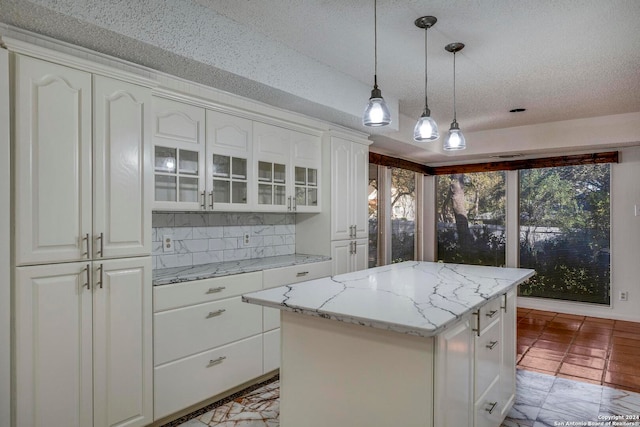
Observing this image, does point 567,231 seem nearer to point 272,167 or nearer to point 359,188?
point 359,188

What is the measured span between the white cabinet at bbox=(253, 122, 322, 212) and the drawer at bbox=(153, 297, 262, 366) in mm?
821

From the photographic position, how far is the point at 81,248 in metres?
2.03

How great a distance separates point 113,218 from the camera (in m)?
2.15

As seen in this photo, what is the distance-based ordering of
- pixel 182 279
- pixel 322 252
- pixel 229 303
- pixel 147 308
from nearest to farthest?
pixel 147 308
pixel 182 279
pixel 229 303
pixel 322 252

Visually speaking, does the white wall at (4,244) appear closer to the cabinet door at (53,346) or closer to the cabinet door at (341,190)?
the cabinet door at (53,346)

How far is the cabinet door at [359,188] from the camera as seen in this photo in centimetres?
398

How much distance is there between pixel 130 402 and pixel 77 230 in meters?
1.01

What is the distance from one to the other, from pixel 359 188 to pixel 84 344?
2.74 m

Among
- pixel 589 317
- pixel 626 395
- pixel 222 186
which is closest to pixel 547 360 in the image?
pixel 626 395

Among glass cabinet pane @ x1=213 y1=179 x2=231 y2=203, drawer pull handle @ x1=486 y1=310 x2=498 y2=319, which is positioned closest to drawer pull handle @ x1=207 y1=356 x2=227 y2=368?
glass cabinet pane @ x1=213 y1=179 x2=231 y2=203

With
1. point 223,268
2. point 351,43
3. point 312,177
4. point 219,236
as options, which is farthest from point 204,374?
point 351,43

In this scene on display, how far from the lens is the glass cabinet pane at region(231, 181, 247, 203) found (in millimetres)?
2969

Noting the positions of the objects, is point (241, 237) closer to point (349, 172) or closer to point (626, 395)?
point (349, 172)

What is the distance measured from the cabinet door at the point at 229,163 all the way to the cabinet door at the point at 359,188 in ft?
4.09
